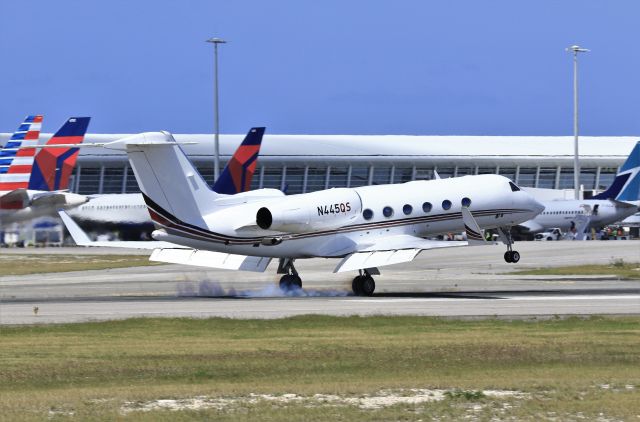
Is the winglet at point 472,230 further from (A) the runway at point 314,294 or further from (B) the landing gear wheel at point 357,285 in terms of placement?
(B) the landing gear wheel at point 357,285

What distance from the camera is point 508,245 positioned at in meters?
51.0

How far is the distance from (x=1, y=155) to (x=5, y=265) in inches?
285

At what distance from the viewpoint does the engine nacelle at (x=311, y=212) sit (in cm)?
4531

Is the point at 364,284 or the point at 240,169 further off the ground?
the point at 240,169

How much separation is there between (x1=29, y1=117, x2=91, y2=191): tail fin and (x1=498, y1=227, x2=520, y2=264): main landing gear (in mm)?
37169

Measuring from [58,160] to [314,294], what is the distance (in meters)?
42.8

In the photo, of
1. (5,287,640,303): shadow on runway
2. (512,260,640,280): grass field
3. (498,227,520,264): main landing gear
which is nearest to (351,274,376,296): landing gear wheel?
(5,287,640,303): shadow on runway

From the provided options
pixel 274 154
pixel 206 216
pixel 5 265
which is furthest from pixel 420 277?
pixel 274 154

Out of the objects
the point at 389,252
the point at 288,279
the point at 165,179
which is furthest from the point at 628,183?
the point at 165,179

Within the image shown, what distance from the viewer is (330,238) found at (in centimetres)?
4722

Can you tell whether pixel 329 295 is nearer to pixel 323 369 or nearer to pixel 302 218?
pixel 302 218

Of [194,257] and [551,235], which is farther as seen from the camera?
[551,235]

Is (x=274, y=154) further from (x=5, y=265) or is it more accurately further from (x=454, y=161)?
(x=5, y=265)

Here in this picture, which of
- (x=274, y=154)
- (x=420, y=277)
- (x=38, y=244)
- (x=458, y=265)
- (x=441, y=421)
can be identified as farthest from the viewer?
(x=274, y=154)
